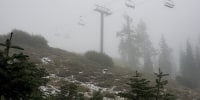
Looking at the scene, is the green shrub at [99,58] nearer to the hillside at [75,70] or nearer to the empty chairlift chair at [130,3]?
the hillside at [75,70]

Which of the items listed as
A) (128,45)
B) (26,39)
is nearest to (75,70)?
(26,39)

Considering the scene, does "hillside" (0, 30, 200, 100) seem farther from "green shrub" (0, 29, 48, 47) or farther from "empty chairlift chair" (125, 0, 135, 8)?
"empty chairlift chair" (125, 0, 135, 8)

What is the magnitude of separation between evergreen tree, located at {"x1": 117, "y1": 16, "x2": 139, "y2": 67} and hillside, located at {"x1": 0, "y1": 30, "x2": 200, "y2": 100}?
28320 millimetres

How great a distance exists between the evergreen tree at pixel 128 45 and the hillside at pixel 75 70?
28.3 metres

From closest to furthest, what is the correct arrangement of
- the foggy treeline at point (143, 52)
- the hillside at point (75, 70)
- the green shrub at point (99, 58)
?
1. the hillside at point (75, 70)
2. the green shrub at point (99, 58)
3. the foggy treeline at point (143, 52)

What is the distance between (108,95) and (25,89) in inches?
640

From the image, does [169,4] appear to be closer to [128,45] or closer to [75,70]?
[75,70]

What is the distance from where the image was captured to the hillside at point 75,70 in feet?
92.2

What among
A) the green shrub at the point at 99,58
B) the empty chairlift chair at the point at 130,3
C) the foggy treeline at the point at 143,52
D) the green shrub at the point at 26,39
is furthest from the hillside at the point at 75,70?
the foggy treeline at the point at 143,52

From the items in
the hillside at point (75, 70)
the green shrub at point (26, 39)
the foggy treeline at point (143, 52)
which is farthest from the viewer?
the foggy treeline at point (143, 52)

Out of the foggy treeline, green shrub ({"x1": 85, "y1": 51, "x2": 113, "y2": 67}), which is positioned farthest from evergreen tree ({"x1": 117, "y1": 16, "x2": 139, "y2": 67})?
green shrub ({"x1": 85, "y1": 51, "x2": 113, "y2": 67})

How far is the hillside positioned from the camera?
92.2ft

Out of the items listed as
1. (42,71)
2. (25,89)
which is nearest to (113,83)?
(42,71)

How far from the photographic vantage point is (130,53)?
66312mm
